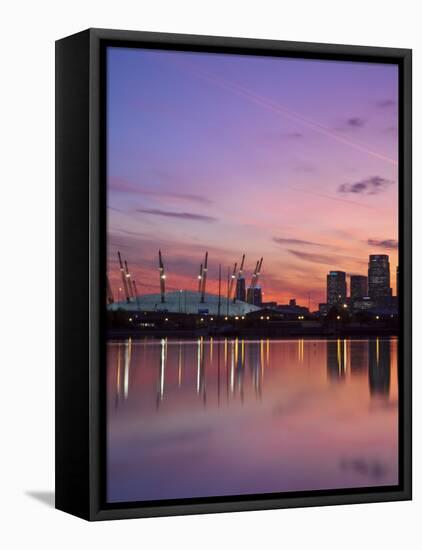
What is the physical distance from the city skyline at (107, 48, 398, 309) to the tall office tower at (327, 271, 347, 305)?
5cm

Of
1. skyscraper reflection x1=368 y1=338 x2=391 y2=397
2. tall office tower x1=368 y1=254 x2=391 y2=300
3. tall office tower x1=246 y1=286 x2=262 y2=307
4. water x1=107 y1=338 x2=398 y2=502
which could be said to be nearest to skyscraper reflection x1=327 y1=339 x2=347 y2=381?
water x1=107 y1=338 x2=398 y2=502

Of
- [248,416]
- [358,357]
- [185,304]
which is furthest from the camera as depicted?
[358,357]

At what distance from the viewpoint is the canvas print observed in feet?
38.8

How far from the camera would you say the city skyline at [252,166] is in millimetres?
11875

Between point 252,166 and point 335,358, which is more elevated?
point 252,166

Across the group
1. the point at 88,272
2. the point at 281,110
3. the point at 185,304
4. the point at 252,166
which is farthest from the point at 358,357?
the point at 88,272

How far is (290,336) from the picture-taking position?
12.4 metres

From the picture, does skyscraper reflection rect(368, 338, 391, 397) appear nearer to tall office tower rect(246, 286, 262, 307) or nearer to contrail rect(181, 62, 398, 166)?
tall office tower rect(246, 286, 262, 307)

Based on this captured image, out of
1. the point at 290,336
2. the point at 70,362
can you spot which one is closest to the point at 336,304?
the point at 290,336

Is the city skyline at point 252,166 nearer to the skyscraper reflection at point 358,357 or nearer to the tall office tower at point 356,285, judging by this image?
the tall office tower at point 356,285

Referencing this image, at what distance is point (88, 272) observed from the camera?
1166 centimetres

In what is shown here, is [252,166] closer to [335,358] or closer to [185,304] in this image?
[185,304]

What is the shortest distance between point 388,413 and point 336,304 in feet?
3.30

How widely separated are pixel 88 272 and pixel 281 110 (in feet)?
6.90
